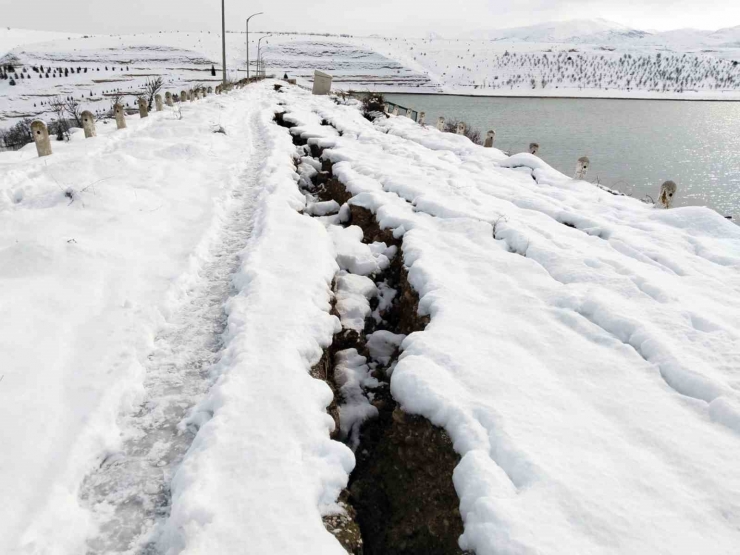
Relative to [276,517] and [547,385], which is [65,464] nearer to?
[276,517]

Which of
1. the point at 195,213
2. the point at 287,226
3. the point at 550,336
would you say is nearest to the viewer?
the point at 550,336

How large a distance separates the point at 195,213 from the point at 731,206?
17.5 meters

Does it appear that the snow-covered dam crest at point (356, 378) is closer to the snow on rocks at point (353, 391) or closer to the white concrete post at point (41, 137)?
the snow on rocks at point (353, 391)

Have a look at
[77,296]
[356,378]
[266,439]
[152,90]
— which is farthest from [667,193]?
[152,90]

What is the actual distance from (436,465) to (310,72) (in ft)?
357

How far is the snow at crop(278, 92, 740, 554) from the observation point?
7.72 feet

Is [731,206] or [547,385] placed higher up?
[547,385]

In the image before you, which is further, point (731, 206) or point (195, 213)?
point (731, 206)

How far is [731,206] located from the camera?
587 inches

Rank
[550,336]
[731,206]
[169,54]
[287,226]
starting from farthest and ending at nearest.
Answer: [169,54], [731,206], [287,226], [550,336]

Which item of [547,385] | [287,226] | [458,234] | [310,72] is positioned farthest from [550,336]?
[310,72]

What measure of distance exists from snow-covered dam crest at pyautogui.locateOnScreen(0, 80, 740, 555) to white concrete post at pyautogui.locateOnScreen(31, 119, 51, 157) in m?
1.07

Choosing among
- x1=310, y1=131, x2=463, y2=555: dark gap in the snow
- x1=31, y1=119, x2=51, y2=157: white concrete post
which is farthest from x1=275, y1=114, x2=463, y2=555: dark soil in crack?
x1=31, y1=119, x2=51, y2=157: white concrete post

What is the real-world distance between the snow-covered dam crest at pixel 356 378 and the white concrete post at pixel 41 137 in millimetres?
1068
